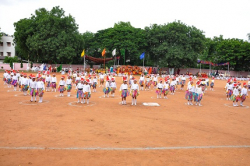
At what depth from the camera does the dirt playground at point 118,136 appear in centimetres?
649

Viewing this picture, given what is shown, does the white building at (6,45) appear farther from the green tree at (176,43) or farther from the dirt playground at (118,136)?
the dirt playground at (118,136)

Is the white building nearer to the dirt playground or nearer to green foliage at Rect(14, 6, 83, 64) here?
green foliage at Rect(14, 6, 83, 64)

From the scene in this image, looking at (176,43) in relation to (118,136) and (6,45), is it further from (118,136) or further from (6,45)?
(6,45)

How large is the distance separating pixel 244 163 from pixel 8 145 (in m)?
7.11

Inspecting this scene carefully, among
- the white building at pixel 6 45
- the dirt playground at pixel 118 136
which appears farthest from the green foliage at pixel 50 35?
the dirt playground at pixel 118 136

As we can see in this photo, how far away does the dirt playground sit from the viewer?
256 inches

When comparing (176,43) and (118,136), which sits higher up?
(176,43)

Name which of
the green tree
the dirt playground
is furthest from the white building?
the dirt playground

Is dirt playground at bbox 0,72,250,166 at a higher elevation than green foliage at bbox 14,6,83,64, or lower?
lower

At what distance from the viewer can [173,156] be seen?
6.81 metres

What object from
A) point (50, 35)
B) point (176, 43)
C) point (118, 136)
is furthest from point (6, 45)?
point (118, 136)

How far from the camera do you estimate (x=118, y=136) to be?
839cm

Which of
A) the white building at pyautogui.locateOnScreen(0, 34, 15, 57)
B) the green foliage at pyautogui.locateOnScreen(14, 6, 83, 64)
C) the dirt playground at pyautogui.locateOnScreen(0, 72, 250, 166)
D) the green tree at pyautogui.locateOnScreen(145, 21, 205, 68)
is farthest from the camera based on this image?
the white building at pyautogui.locateOnScreen(0, 34, 15, 57)

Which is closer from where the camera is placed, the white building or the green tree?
the green tree
